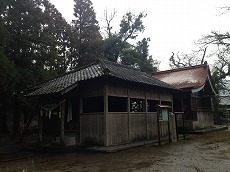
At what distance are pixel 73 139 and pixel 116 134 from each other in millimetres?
2500

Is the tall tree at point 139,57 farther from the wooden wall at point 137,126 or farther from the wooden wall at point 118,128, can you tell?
the wooden wall at point 118,128

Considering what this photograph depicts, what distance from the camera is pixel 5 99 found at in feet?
52.9

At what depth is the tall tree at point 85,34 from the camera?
28594 mm

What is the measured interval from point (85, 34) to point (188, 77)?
1458 centimetres

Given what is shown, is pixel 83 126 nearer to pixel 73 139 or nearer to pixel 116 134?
pixel 73 139

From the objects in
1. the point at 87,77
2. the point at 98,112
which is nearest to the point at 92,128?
the point at 98,112

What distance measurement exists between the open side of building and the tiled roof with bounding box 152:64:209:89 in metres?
5.89

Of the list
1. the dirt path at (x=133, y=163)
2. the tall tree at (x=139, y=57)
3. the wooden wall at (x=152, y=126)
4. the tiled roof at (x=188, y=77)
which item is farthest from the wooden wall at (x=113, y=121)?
the tall tree at (x=139, y=57)

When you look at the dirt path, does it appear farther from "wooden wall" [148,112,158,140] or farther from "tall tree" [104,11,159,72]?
"tall tree" [104,11,159,72]

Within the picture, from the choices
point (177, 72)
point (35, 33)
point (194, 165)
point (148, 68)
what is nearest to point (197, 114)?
point (177, 72)

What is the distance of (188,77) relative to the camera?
901 inches

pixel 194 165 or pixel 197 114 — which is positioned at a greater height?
pixel 197 114

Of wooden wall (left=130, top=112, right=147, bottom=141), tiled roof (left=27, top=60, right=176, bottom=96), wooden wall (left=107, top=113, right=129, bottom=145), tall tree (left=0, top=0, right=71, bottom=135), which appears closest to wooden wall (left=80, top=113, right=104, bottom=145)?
wooden wall (left=107, top=113, right=129, bottom=145)

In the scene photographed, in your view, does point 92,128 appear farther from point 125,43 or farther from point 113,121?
point 125,43
